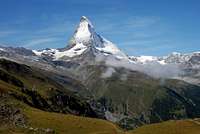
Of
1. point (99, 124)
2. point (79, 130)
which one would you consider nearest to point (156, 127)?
point (99, 124)

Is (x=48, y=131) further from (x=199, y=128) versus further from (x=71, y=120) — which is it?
(x=199, y=128)

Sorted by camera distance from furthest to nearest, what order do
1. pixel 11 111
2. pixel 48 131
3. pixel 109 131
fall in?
pixel 11 111
pixel 109 131
pixel 48 131

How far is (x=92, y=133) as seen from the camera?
372ft

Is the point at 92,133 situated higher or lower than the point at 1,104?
lower

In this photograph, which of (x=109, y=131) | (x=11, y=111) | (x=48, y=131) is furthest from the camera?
(x=11, y=111)

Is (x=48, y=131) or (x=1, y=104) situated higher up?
(x=1, y=104)

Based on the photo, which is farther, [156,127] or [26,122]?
[156,127]

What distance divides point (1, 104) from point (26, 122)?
49.8 feet

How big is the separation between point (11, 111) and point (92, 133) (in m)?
26.7

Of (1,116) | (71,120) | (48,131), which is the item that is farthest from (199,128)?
(1,116)

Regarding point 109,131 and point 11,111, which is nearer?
point 109,131

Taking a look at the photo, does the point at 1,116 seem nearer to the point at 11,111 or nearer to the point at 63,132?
the point at 11,111

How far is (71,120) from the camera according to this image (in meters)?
128

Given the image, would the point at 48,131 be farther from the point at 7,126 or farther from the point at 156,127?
the point at 156,127
